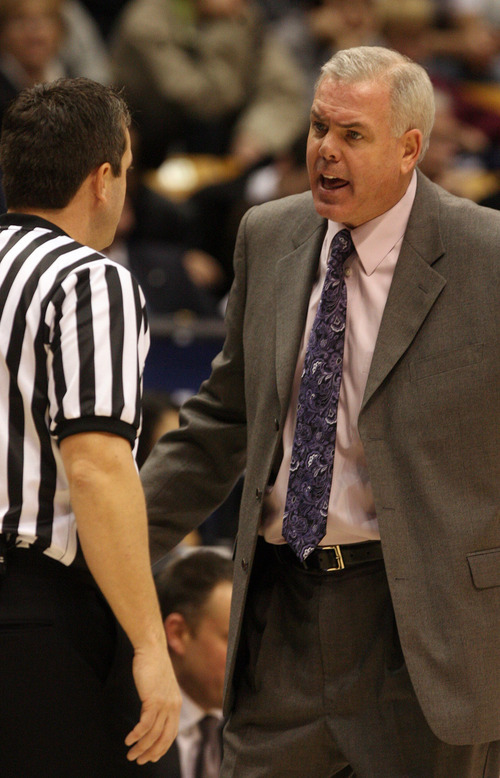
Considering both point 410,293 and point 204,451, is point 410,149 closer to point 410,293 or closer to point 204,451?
point 410,293

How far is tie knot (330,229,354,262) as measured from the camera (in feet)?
7.91

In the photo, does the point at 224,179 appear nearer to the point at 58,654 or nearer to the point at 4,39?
the point at 4,39

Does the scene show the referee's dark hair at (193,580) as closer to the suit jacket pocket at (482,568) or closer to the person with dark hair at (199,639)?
the person with dark hair at (199,639)

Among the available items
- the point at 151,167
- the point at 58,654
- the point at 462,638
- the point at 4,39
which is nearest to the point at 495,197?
the point at 151,167

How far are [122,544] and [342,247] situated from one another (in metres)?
0.83

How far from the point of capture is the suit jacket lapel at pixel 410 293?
227 centimetres

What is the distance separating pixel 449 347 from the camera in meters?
2.24

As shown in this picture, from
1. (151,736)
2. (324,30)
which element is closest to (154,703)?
(151,736)

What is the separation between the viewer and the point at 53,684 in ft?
6.66

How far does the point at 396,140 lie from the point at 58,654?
1.21 metres

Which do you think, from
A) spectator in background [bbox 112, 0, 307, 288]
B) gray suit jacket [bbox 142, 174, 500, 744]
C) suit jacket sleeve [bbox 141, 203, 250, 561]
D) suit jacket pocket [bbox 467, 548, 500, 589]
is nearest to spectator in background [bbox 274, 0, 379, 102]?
spectator in background [bbox 112, 0, 307, 288]

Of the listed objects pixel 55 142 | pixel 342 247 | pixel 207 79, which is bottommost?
pixel 342 247

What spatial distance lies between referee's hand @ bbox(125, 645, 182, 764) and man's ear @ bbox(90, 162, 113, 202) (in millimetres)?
856

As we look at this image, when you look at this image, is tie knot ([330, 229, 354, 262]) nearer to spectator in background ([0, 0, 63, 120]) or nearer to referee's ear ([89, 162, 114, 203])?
referee's ear ([89, 162, 114, 203])
